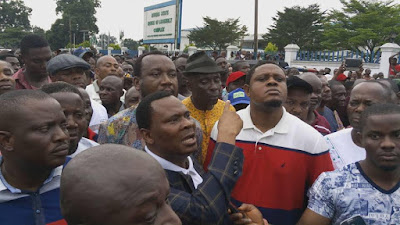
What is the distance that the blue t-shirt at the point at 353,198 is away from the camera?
2.09m

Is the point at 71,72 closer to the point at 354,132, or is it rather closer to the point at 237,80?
the point at 237,80

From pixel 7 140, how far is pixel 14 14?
295 ft

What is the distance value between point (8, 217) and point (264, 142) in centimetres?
154

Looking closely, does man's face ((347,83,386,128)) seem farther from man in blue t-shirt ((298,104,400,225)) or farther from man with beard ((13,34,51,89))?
man with beard ((13,34,51,89))

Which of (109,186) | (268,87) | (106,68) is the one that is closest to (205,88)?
(268,87)

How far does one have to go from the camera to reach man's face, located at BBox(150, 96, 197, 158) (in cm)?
205

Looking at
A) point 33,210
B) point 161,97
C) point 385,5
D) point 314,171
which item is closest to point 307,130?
point 314,171

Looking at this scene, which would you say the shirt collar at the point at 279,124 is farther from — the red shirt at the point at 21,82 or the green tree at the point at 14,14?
the green tree at the point at 14,14

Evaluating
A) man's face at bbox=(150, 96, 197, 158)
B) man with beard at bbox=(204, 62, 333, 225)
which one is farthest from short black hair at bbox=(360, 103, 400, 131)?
man's face at bbox=(150, 96, 197, 158)

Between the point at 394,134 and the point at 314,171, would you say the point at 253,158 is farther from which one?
the point at 394,134

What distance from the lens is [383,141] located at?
7.25 feet

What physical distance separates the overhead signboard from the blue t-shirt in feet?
61.0

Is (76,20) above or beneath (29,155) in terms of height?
above

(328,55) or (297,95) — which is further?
(328,55)
